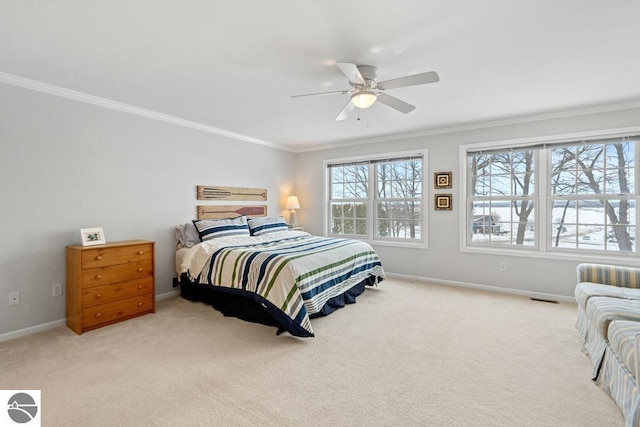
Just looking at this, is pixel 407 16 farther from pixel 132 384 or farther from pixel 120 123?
pixel 120 123

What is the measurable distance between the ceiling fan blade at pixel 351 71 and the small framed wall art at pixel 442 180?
8.81 ft

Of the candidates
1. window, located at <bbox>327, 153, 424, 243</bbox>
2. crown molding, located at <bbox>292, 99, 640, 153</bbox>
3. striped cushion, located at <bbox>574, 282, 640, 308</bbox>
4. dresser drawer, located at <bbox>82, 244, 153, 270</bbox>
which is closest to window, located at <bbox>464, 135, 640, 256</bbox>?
crown molding, located at <bbox>292, 99, 640, 153</bbox>

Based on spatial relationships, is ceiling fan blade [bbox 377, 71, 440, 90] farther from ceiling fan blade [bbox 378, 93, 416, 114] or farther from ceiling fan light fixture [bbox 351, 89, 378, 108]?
ceiling fan blade [bbox 378, 93, 416, 114]

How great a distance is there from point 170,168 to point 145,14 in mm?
2435

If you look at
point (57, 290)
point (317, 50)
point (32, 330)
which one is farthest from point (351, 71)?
point (32, 330)

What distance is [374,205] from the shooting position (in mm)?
5340

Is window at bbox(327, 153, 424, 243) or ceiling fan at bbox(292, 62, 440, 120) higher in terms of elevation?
ceiling fan at bbox(292, 62, 440, 120)

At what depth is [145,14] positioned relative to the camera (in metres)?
1.86

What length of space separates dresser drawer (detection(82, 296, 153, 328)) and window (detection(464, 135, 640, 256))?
14.3 feet

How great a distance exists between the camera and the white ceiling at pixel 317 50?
183 cm

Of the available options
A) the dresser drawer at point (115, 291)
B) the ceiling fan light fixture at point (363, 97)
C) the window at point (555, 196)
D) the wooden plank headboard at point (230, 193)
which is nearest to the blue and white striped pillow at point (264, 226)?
the wooden plank headboard at point (230, 193)

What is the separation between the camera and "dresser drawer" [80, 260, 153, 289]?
2.86 metres

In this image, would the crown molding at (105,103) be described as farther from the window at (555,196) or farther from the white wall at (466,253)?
the window at (555,196)

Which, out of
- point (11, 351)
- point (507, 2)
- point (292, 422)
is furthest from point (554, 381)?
point (11, 351)
